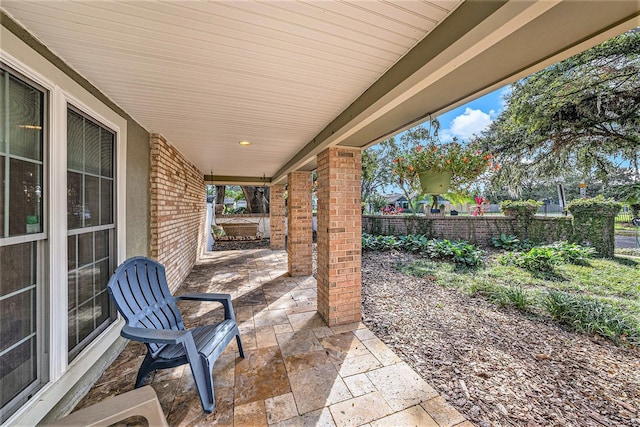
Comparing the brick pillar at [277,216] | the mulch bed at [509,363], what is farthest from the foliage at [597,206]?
the brick pillar at [277,216]

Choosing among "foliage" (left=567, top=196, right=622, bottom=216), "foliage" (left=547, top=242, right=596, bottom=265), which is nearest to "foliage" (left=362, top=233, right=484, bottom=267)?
"foliage" (left=547, top=242, right=596, bottom=265)

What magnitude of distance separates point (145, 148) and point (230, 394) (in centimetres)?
289

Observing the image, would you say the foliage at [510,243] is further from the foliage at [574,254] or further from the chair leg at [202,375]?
the chair leg at [202,375]

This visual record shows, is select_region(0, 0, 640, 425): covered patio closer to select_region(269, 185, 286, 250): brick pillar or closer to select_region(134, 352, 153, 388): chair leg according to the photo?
select_region(134, 352, 153, 388): chair leg

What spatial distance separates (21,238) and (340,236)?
2469 millimetres

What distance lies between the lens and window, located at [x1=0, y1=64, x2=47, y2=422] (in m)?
1.22

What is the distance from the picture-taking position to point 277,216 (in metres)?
7.21

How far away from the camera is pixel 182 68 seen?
160cm

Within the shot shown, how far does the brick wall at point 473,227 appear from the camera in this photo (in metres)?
6.71

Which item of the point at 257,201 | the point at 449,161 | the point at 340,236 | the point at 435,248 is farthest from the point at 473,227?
the point at 257,201

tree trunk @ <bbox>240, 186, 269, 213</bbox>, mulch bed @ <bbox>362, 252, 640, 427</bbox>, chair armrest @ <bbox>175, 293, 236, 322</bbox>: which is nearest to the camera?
mulch bed @ <bbox>362, 252, 640, 427</bbox>

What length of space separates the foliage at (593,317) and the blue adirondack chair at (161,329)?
3.83 m

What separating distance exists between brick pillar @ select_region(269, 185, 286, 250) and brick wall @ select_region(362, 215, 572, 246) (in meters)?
3.60

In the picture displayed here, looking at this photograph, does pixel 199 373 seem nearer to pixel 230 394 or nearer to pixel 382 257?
pixel 230 394
